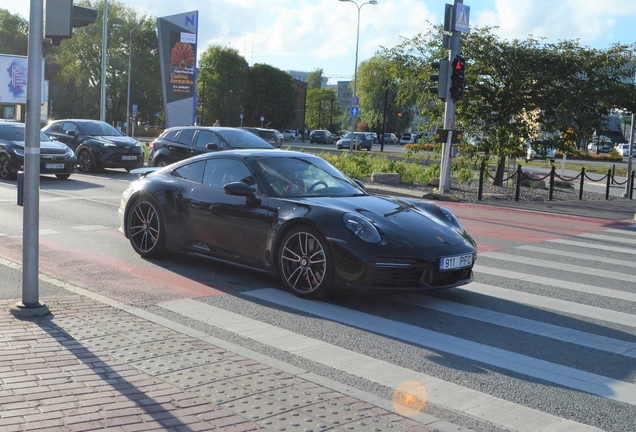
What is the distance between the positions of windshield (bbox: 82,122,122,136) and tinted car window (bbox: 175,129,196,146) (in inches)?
222

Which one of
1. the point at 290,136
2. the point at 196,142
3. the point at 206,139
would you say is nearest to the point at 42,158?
the point at 196,142

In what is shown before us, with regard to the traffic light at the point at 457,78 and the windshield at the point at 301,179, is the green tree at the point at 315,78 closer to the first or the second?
the traffic light at the point at 457,78

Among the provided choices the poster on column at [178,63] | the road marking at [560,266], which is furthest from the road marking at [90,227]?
the poster on column at [178,63]

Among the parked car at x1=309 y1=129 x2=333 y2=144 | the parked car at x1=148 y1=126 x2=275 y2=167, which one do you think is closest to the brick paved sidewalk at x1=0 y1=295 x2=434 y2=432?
the parked car at x1=148 y1=126 x2=275 y2=167

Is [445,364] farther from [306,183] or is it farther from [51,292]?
[51,292]

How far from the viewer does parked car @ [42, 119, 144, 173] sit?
24141mm

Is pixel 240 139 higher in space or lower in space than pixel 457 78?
lower

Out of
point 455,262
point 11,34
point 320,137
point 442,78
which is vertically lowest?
point 455,262

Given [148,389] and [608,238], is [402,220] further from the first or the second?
[608,238]

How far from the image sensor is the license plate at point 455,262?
23.1 feet

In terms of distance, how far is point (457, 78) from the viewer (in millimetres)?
20109

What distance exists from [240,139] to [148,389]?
15165 millimetres

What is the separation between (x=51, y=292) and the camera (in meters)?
7.11

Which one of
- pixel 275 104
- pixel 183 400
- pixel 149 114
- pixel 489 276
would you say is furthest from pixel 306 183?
pixel 275 104
